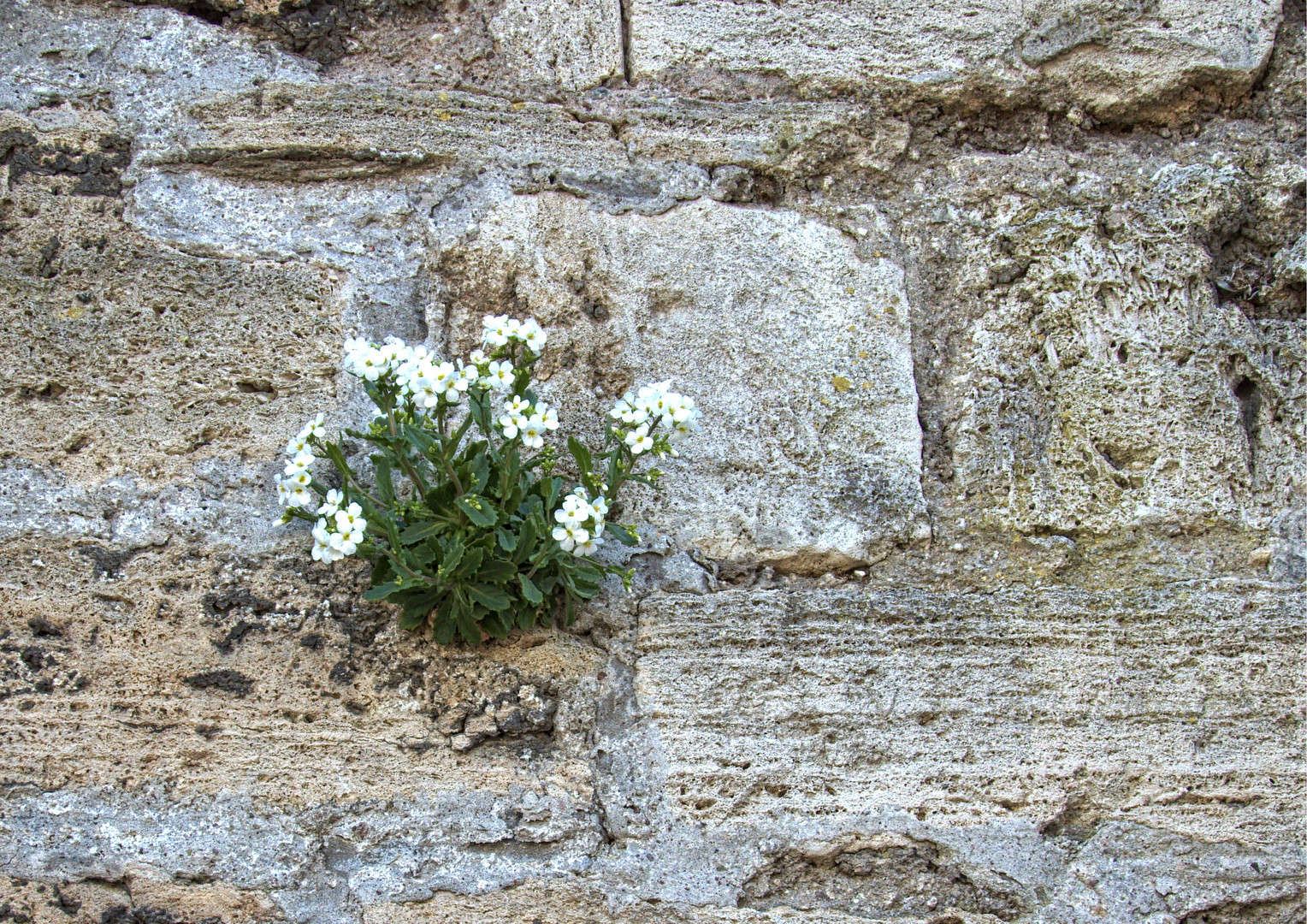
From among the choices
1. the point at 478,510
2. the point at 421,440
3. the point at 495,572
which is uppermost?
the point at 421,440

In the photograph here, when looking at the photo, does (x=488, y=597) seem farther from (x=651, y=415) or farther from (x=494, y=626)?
(x=651, y=415)

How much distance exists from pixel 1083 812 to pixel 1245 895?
265 mm

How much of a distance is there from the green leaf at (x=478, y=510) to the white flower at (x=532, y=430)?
11 cm

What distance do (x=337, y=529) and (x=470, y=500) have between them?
7.6 inches

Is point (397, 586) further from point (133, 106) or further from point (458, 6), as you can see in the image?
point (458, 6)

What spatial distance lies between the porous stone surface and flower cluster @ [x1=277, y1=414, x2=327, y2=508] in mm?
127

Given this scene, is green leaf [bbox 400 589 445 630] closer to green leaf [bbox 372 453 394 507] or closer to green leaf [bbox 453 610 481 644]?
green leaf [bbox 453 610 481 644]

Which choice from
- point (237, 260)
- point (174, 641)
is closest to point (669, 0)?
point (237, 260)

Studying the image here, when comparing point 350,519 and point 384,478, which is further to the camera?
point 384,478

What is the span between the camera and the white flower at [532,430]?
63.9 inches

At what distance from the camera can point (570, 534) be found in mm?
1579

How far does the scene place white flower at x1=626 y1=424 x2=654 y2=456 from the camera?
1642 mm

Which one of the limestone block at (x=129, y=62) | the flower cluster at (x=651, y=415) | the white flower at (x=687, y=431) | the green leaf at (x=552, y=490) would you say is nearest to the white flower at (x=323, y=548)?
the green leaf at (x=552, y=490)

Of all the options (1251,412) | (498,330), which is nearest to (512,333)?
(498,330)
